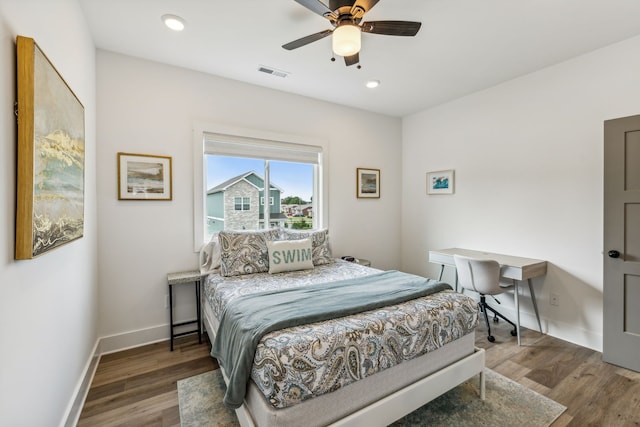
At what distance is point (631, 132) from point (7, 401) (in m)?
4.08

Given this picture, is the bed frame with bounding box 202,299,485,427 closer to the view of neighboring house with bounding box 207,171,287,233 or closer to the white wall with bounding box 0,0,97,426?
the white wall with bounding box 0,0,97,426

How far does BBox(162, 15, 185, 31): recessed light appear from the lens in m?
2.15

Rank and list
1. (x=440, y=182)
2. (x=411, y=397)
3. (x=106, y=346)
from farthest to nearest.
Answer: (x=440, y=182) → (x=106, y=346) → (x=411, y=397)

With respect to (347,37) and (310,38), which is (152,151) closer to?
(310,38)

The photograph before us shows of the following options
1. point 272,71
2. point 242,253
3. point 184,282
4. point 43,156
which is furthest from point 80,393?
point 272,71

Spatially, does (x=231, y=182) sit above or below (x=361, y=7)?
below

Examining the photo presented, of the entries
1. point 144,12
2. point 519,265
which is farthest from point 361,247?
point 144,12

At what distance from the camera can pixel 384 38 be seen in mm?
2420

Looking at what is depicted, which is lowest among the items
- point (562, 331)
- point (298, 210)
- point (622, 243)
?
point (562, 331)

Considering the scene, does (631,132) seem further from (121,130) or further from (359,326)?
(121,130)

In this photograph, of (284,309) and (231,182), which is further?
(231,182)

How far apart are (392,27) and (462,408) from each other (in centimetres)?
→ 255

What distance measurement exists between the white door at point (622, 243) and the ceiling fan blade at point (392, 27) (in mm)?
1988

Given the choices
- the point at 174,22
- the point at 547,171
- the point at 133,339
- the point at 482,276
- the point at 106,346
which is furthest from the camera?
the point at 547,171
